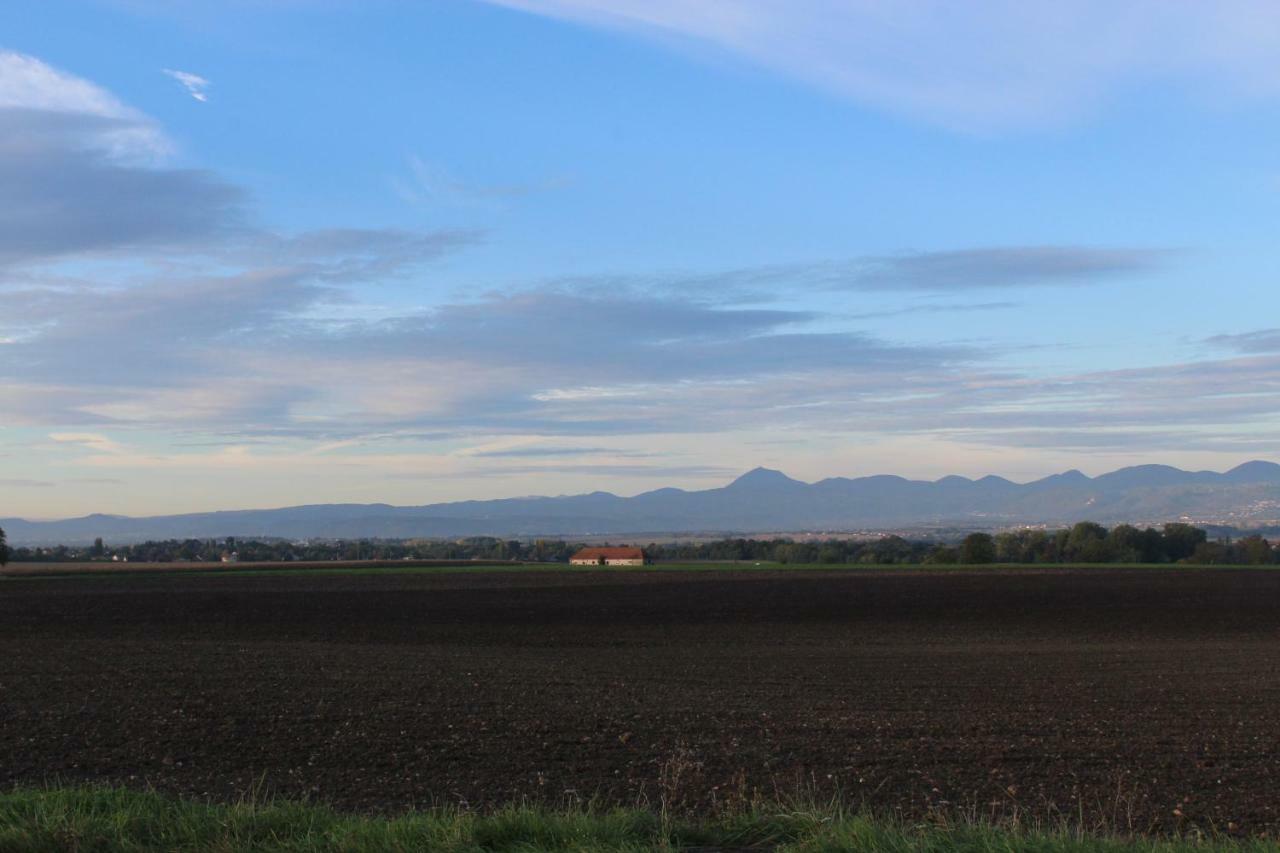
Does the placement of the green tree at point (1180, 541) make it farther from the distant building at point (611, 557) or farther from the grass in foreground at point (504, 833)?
the grass in foreground at point (504, 833)

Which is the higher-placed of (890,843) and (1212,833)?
(890,843)

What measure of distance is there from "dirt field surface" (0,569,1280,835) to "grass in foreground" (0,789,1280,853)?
1787 millimetres

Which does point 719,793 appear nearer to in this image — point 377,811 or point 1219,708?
point 377,811

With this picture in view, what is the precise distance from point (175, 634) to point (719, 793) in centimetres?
2825

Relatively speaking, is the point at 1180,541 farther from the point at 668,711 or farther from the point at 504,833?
the point at 504,833

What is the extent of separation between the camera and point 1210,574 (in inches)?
2899

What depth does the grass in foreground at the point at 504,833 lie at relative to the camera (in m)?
6.73

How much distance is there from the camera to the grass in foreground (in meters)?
6.73

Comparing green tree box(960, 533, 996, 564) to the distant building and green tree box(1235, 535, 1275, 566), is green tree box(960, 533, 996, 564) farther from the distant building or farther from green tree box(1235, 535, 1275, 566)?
the distant building

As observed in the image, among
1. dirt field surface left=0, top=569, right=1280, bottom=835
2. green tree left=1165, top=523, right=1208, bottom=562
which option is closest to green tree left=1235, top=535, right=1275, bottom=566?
green tree left=1165, top=523, right=1208, bottom=562

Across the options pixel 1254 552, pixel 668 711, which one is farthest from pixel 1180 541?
pixel 668 711

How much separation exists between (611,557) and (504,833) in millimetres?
112179

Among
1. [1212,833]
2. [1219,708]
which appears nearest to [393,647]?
[1219,708]

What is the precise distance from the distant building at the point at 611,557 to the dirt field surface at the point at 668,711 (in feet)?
246
